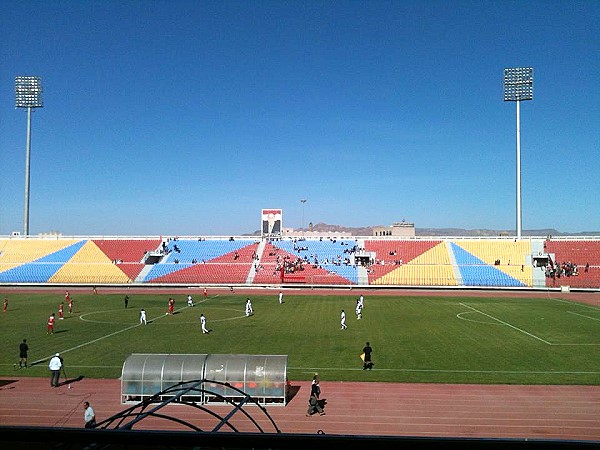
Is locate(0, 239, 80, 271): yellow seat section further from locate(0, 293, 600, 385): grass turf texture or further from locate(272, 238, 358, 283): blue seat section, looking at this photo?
locate(272, 238, 358, 283): blue seat section

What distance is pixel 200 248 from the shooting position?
233 feet

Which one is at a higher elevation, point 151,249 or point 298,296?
point 151,249

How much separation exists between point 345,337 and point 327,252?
4167 centimetres

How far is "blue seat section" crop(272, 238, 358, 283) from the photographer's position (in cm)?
6320

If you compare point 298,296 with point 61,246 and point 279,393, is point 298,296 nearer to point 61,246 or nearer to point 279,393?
point 279,393

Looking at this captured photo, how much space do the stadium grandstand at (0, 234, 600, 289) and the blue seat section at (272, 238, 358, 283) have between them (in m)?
0.14

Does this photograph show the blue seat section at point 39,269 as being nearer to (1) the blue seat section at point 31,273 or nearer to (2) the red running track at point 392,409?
(1) the blue seat section at point 31,273

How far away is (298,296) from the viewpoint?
49406 mm

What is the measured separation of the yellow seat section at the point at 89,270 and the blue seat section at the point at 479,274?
134 ft

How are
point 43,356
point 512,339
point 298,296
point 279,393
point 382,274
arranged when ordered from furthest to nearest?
point 382,274 < point 298,296 < point 512,339 < point 43,356 < point 279,393

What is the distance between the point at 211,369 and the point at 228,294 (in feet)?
115

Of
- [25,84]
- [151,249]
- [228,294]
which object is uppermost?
[25,84]

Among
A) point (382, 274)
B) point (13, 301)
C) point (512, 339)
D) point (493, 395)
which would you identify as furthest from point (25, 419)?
point (382, 274)

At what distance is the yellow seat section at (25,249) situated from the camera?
65.8 metres
